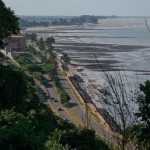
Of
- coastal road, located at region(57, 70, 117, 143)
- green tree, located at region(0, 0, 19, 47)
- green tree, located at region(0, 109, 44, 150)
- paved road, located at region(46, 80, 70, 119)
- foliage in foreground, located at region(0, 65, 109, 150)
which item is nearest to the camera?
green tree, located at region(0, 109, 44, 150)

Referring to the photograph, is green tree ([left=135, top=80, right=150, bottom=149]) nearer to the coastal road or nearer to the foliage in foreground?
the foliage in foreground

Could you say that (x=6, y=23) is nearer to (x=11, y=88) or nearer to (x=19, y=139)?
(x=11, y=88)

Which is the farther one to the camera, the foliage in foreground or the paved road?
the paved road

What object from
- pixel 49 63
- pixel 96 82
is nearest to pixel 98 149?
pixel 96 82

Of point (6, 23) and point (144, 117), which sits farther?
point (6, 23)

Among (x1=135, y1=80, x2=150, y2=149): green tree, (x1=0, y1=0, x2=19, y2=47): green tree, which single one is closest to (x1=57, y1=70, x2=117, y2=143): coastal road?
(x1=0, y1=0, x2=19, y2=47): green tree

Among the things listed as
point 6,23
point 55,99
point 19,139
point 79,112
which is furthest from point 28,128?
point 55,99

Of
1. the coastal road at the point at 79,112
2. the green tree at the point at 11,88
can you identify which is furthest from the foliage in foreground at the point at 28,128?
the coastal road at the point at 79,112

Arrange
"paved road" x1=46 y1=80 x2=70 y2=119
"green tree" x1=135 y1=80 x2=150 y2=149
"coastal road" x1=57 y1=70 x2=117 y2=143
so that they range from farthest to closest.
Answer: "paved road" x1=46 y1=80 x2=70 y2=119
"coastal road" x1=57 y1=70 x2=117 y2=143
"green tree" x1=135 y1=80 x2=150 y2=149

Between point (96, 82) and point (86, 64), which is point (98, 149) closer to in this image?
point (96, 82)
